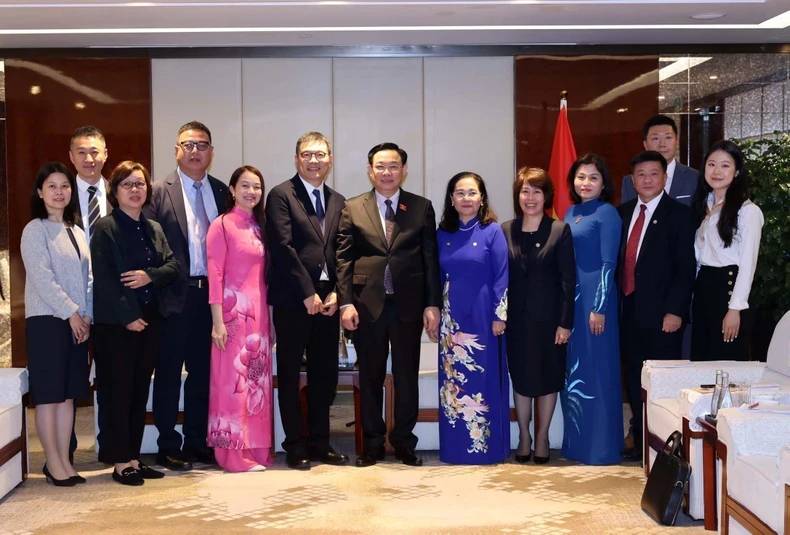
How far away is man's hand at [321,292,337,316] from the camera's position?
499 cm

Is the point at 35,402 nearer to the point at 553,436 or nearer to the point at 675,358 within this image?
the point at 553,436

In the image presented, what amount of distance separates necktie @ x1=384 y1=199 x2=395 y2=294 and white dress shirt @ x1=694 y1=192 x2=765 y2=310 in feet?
5.59

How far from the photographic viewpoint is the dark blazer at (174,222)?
4.98 metres

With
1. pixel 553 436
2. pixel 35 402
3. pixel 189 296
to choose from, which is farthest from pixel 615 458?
pixel 35 402

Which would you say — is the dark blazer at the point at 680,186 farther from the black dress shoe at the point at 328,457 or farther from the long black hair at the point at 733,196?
the black dress shoe at the point at 328,457

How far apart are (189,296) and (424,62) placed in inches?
134

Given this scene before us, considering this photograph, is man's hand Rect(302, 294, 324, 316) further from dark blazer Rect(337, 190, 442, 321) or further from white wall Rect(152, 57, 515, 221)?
white wall Rect(152, 57, 515, 221)

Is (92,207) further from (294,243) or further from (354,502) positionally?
(354,502)

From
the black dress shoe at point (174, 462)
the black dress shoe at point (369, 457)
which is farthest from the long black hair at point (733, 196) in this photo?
the black dress shoe at point (174, 462)

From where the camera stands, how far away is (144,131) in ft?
24.5

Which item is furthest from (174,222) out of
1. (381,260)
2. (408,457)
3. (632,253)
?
(632,253)

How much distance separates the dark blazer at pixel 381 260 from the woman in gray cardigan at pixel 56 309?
4.46 feet

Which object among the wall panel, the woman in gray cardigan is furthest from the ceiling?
the woman in gray cardigan

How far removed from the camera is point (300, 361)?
5078mm
